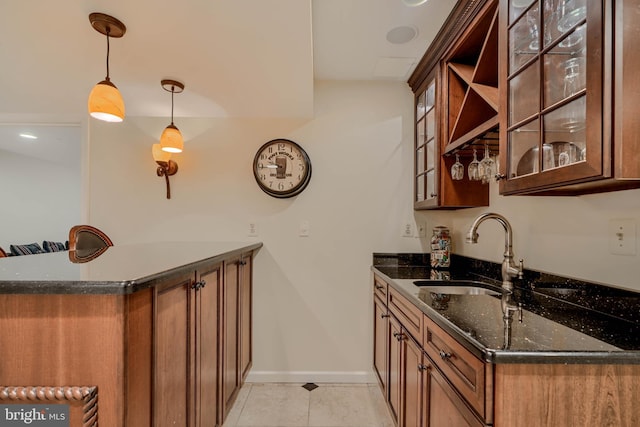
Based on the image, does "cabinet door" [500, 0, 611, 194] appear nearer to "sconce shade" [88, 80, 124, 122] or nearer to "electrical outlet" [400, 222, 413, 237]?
"electrical outlet" [400, 222, 413, 237]

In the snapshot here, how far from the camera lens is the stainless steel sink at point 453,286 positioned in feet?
5.50

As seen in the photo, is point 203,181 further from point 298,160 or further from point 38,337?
point 38,337

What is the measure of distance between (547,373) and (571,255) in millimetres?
738

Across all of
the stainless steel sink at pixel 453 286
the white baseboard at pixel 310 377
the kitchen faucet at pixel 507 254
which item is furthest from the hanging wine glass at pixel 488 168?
the white baseboard at pixel 310 377

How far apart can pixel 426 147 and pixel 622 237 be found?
4.06 feet

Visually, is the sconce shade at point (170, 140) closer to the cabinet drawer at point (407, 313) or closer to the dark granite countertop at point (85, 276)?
the dark granite countertop at point (85, 276)

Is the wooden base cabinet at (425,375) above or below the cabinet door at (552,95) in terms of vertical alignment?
below

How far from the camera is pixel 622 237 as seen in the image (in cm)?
106

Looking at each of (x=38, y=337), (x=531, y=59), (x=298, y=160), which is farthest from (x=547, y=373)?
(x=298, y=160)

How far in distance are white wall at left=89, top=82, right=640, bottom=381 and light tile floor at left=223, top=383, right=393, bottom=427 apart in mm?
115

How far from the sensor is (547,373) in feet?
2.46

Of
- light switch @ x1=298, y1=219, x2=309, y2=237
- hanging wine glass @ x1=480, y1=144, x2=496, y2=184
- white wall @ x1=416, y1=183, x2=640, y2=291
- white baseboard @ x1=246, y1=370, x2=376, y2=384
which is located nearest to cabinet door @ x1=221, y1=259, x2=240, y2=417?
white baseboard @ x1=246, y1=370, x2=376, y2=384

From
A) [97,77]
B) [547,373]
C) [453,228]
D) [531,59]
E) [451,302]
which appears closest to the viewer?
[547,373]

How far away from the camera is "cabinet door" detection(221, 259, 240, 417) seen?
1634mm
